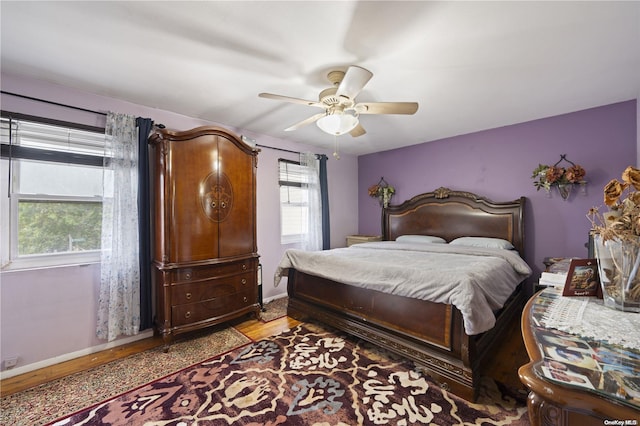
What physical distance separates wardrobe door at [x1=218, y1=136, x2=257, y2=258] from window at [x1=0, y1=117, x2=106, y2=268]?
3.79 feet

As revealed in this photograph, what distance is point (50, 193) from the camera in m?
A: 2.46

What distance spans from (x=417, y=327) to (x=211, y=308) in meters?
2.05

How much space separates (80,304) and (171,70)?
231 centimetres

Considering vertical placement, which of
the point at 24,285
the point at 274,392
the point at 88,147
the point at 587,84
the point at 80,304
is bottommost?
the point at 274,392

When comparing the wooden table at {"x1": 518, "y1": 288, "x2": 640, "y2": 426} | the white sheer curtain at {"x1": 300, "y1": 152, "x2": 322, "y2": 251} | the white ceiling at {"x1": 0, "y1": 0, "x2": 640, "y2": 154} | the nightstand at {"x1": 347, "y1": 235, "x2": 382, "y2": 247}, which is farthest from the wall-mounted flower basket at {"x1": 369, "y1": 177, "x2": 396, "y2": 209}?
the wooden table at {"x1": 518, "y1": 288, "x2": 640, "y2": 426}

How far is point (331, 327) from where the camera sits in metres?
3.01

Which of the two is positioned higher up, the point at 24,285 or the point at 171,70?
the point at 171,70

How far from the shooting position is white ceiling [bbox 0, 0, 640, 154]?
1593mm

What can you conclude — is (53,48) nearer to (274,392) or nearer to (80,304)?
(80,304)

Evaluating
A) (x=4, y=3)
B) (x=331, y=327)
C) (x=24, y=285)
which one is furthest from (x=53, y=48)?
(x=331, y=327)

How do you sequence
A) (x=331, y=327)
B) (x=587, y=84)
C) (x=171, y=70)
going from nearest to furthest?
(x=171, y=70)
(x=587, y=84)
(x=331, y=327)

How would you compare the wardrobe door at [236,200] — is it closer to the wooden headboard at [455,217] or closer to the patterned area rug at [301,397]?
the patterned area rug at [301,397]

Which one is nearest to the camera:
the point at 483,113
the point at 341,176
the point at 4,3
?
the point at 4,3

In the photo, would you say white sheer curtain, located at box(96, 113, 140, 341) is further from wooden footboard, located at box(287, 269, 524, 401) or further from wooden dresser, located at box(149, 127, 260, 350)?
wooden footboard, located at box(287, 269, 524, 401)
